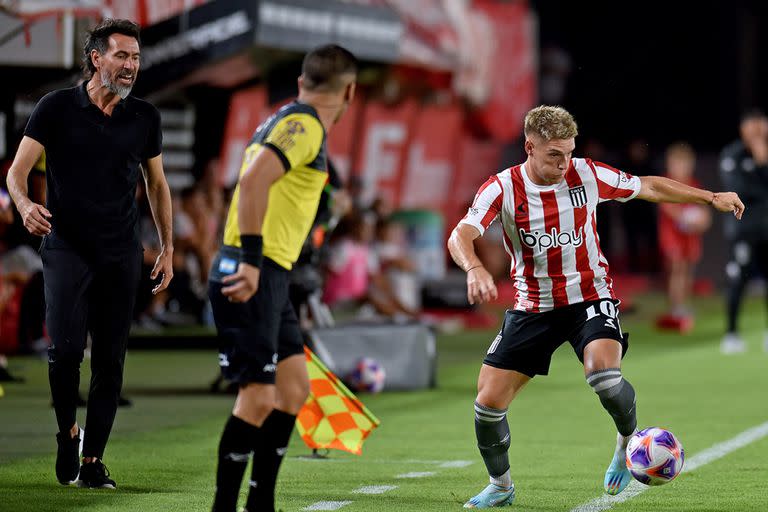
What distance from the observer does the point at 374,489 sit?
7.39 metres

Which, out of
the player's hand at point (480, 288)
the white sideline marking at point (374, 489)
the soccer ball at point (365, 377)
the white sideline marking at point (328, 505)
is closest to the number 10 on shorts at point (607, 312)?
the player's hand at point (480, 288)

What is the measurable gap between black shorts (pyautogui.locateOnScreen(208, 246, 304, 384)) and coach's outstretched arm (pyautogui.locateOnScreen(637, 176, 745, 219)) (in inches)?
82.0

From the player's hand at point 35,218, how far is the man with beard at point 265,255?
4.46 ft

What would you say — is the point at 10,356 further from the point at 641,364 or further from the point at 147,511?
the point at 147,511

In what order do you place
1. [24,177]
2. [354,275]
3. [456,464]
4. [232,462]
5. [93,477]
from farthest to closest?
[354,275]
[456,464]
[93,477]
[24,177]
[232,462]

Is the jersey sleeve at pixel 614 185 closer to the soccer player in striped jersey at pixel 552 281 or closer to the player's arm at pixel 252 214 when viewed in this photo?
the soccer player in striped jersey at pixel 552 281

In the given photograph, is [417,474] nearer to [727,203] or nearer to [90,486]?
[90,486]

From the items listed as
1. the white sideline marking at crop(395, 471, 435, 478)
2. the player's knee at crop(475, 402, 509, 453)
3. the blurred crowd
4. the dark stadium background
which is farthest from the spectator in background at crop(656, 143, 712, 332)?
the player's knee at crop(475, 402, 509, 453)

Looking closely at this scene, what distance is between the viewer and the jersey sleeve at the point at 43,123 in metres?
7.20

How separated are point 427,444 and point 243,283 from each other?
12.4 ft

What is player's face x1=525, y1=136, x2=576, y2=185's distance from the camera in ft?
22.4

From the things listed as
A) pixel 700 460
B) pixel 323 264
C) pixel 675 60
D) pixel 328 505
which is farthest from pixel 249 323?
pixel 675 60

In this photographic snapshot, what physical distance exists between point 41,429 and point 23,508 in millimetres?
3005

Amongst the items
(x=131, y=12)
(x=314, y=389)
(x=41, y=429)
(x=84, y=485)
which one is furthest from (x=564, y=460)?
(x=131, y=12)
